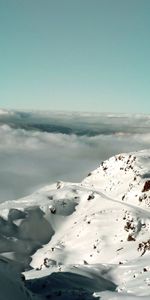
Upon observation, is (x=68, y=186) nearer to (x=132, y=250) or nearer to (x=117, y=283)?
(x=132, y=250)

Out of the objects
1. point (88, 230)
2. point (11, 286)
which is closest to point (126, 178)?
point (88, 230)

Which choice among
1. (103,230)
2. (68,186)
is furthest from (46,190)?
(103,230)

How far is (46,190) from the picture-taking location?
147 m

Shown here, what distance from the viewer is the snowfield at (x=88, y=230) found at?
62312 millimetres

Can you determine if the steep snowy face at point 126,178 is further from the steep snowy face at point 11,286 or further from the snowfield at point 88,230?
the steep snowy face at point 11,286

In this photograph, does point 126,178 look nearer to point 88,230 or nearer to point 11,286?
point 88,230

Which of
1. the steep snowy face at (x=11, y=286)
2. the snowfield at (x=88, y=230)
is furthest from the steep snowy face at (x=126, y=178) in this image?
the steep snowy face at (x=11, y=286)

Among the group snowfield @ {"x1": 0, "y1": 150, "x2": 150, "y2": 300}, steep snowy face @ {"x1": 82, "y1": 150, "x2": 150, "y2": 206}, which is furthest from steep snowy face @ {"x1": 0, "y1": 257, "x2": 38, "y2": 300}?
steep snowy face @ {"x1": 82, "y1": 150, "x2": 150, "y2": 206}

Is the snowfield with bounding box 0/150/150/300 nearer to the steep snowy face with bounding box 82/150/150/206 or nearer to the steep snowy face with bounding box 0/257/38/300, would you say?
the steep snowy face with bounding box 82/150/150/206

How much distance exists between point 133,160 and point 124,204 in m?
22.9

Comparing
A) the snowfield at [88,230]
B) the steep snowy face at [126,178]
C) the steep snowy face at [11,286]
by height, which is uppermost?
the steep snowy face at [126,178]

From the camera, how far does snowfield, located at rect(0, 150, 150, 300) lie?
62312 millimetres

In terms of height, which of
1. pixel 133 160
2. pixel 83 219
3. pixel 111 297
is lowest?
pixel 111 297

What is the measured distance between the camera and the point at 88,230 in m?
110
